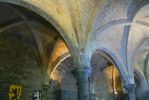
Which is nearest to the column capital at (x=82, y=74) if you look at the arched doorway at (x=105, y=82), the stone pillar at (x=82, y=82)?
the stone pillar at (x=82, y=82)

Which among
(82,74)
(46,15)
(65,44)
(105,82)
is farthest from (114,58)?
(46,15)

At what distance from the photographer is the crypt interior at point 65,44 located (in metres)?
9.04

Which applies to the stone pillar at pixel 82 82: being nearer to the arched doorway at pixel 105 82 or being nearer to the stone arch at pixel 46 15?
the stone arch at pixel 46 15

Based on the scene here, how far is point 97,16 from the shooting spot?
9273 millimetres

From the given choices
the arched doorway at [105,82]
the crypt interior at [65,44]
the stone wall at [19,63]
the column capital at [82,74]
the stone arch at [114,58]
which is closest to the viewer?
the column capital at [82,74]

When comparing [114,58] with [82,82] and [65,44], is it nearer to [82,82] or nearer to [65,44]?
[65,44]

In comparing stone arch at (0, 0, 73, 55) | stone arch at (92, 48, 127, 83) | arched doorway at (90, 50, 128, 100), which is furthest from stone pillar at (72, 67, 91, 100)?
arched doorway at (90, 50, 128, 100)

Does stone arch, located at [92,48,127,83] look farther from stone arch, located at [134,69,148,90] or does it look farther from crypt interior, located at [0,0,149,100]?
stone arch, located at [134,69,148,90]

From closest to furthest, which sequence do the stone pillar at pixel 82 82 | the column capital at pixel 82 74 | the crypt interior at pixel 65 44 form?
1. the stone pillar at pixel 82 82
2. the column capital at pixel 82 74
3. the crypt interior at pixel 65 44

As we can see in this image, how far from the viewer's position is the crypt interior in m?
9.04

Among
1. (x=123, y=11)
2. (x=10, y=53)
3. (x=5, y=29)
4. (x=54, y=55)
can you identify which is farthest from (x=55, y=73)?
(x=123, y=11)

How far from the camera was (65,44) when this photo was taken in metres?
9.73

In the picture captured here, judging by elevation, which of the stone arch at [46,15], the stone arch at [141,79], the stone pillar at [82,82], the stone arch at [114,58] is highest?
the stone arch at [46,15]

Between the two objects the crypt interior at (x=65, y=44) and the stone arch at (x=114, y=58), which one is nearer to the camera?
A: the crypt interior at (x=65, y=44)
